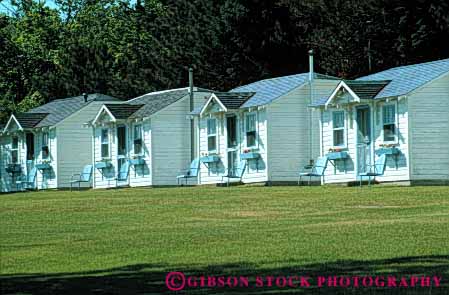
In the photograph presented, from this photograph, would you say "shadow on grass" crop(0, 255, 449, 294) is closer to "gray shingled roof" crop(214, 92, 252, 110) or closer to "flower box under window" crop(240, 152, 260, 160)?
"flower box under window" crop(240, 152, 260, 160)

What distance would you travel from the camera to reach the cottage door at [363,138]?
132ft

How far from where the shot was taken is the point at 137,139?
51.4 meters

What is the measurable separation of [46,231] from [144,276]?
27.6 ft

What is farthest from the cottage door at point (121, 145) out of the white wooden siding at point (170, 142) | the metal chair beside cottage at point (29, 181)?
the metal chair beside cottage at point (29, 181)

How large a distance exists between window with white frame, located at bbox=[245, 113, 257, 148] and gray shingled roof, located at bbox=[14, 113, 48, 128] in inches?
601

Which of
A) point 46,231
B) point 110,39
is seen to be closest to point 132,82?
point 110,39

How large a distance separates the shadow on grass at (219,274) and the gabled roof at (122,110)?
116 ft

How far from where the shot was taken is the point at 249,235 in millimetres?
20828

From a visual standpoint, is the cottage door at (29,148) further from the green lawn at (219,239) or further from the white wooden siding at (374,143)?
the green lawn at (219,239)

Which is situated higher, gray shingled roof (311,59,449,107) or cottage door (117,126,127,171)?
gray shingled roof (311,59,449,107)

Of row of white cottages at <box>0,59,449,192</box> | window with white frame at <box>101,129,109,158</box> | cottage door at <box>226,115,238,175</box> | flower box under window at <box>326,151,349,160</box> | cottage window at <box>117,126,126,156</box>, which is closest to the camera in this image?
row of white cottages at <box>0,59,449,192</box>

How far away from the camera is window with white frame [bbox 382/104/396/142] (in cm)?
3906

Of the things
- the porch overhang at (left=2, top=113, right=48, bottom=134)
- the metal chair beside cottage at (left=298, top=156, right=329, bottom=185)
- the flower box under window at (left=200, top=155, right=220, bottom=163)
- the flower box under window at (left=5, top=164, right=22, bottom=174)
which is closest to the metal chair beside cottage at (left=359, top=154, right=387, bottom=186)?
the metal chair beside cottage at (left=298, top=156, right=329, bottom=185)

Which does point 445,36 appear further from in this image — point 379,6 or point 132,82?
point 132,82
